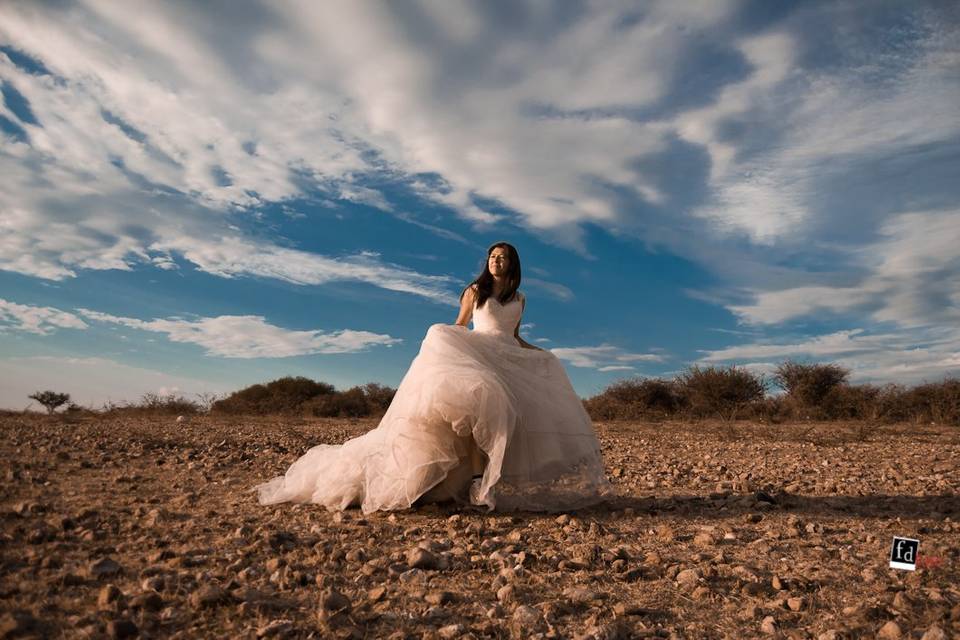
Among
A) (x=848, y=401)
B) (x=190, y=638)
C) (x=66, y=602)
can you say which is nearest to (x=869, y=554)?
(x=190, y=638)

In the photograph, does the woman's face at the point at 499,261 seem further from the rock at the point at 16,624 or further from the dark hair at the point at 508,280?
the rock at the point at 16,624

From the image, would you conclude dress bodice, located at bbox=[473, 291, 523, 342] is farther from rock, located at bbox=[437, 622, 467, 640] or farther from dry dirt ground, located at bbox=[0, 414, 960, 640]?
rock, located at bbox=[437, 622, 467, 640]

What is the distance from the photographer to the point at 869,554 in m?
4.51

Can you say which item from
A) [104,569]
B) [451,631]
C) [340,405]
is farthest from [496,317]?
[340,405]

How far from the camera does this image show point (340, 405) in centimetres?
2422

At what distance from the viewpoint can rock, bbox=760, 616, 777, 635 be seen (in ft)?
10.3

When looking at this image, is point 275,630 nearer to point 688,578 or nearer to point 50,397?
A: point 688,578

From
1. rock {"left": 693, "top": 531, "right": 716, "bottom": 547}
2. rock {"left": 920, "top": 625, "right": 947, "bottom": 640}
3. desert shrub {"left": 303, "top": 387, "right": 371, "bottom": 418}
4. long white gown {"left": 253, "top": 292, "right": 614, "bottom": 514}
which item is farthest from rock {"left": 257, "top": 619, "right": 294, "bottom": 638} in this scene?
desert shrub {"left": 303, "top": 387, "right": 371, "bottom": 418}

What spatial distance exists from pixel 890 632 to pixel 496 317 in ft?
13.8

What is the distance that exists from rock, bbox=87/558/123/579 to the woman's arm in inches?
152

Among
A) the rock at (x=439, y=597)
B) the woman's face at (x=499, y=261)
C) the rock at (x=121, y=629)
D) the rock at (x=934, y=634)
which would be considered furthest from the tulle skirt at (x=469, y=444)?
the rock at (x=934, y=634)

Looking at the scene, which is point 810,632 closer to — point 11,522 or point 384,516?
point 384,516

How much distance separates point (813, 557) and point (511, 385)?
8.93 feet

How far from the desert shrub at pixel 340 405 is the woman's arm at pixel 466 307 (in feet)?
55.4
